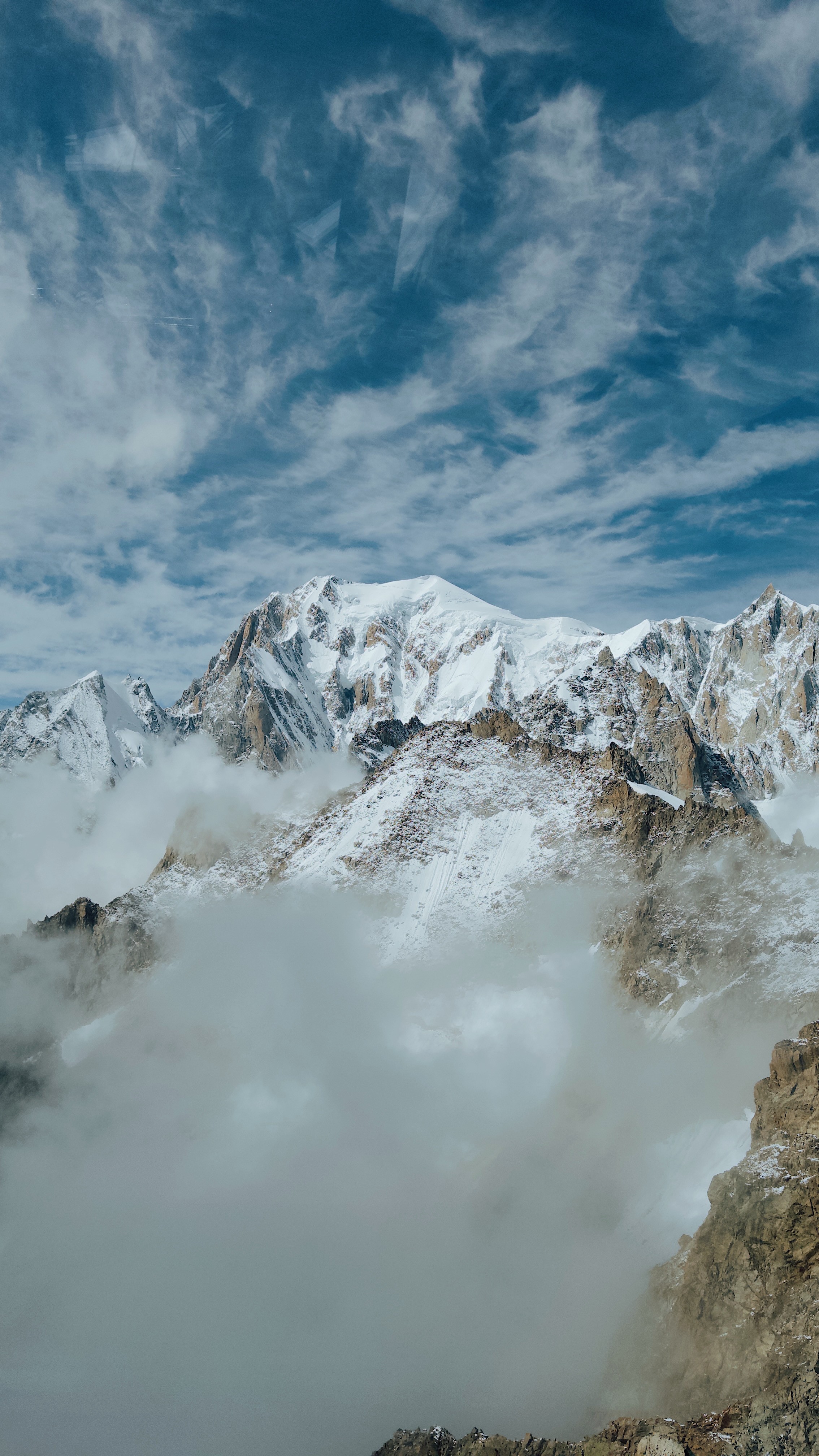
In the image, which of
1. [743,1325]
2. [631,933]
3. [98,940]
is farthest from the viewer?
[98,940]

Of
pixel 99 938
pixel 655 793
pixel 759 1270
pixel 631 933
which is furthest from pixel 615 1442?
pixel 99 938

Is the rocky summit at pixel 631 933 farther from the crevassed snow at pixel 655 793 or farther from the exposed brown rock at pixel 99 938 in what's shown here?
the crevassed snow at pixel 655 793

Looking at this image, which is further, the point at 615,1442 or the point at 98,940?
the point at 98,940

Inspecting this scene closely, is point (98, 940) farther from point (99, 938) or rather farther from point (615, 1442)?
point (615, 1442)

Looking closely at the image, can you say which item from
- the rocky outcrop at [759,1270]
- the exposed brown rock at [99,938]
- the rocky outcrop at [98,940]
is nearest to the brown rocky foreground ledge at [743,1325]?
the rocky outcrop at [759,1270]

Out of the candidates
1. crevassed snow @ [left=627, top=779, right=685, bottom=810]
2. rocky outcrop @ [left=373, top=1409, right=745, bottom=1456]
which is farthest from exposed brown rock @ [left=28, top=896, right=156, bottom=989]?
rocky outcrop @ [left=373, top=1409, right=745, bottom=1456]

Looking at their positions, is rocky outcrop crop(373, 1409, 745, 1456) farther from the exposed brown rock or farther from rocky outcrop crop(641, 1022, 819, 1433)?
the exposed brown rock

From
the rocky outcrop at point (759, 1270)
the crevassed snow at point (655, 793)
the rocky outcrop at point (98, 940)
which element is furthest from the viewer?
the rocky outcrop at point (98, 940)

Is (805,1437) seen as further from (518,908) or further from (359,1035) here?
(359,1035)

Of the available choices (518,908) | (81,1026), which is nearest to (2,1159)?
(81,1026)
